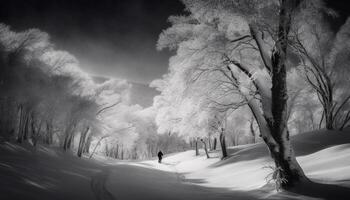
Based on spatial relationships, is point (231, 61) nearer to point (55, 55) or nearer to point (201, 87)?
point (201, 87)

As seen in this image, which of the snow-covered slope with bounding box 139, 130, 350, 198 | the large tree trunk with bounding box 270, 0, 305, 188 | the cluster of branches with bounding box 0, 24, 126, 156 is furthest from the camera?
the cluster of branches with bounding box 0, 24, 126, 156

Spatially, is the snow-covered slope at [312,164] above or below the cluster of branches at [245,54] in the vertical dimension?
below

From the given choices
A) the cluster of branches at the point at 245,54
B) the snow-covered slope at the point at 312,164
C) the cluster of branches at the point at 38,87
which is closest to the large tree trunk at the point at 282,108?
the cluster of branches at the point at 245,54

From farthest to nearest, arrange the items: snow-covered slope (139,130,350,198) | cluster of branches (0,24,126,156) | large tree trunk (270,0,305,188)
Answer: cluster of branches (0,24,126,156) → snow-covered slope (139,130,350,198) → large tree trunk (270,0,305,188)

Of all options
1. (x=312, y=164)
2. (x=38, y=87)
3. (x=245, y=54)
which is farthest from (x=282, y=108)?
(x=38, y=87)

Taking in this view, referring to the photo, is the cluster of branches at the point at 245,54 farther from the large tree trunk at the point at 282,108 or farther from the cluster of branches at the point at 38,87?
the cluster of branches at the point at 38,87

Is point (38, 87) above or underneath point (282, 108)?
above

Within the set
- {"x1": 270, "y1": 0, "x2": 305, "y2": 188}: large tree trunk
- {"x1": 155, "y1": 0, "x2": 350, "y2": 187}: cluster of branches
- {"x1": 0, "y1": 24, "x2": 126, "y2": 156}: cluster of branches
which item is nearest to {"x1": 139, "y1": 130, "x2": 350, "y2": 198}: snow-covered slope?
{"x1": 270, "y1": 0, "x2": 305, "y2": 188}: large tree trunk

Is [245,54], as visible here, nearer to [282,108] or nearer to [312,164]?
[282,108]

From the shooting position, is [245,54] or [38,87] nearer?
[245,54]

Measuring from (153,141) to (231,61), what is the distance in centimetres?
6010

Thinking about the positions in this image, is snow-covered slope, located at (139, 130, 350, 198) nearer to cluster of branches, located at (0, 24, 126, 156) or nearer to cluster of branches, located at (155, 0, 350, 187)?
cluster of branches, located at (155, 0, 350, 187)

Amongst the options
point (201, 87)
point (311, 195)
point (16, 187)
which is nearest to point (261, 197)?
point (311, 195)

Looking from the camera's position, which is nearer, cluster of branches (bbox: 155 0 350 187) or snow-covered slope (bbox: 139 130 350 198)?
cluster of branches (bbox: 155 0 350 187)
